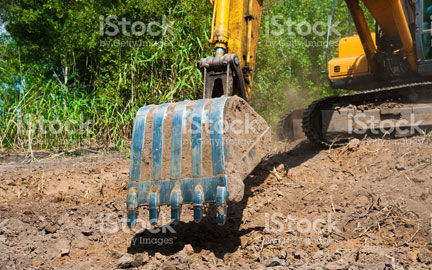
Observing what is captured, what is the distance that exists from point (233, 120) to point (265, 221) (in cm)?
100

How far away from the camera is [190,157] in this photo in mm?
3352

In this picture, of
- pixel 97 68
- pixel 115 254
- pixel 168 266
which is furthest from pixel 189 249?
pixel 97 68

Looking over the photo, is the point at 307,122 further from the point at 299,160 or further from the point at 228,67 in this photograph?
the point at 228,67

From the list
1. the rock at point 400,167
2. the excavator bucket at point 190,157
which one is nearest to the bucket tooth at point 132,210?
the excavator bucket at point 190,157

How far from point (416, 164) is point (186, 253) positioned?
2.73 metres

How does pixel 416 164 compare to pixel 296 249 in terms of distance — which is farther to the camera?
pixel 416 164

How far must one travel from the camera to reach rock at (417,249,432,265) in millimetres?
3064

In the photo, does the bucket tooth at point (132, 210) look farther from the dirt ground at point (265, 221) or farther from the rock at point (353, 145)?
the rock at point (353, 145)

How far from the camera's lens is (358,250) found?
324 centimetres

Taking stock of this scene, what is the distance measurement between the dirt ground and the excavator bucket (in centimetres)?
42

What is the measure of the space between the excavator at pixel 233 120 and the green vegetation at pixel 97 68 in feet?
9.38

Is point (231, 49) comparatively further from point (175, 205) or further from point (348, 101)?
point (348, 101)

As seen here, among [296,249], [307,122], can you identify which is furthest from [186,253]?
[307,122]

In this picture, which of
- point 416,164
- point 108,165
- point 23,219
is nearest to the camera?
point 23,219
